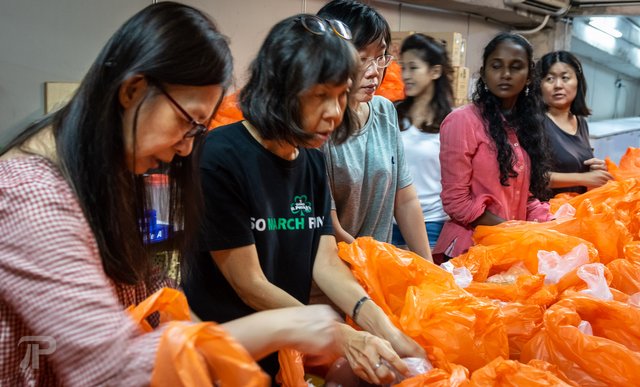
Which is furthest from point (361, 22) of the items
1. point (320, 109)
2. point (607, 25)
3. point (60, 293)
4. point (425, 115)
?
point (607, 25)

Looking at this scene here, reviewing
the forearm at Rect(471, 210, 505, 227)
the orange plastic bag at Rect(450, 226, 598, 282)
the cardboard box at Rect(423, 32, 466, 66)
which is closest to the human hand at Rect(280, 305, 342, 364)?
the orange plastic bag at Rect(450, 226, 598, 282)

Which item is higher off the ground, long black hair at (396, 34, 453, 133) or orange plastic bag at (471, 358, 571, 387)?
long black hair at (396, 34, 453, 133)

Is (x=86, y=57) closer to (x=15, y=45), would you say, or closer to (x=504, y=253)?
(x=15, y=45)

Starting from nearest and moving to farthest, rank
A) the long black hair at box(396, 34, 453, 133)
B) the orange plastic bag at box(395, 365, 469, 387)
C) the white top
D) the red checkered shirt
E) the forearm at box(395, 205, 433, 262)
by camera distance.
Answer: the red checkered shirt < the orange plastic bag at box(395, 365, 469, 387) < the forearm at box(395, 205, 433, 262) < the white top < the long black hair at box(396, 34, 453, 133)

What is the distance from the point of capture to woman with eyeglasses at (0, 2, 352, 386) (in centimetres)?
76

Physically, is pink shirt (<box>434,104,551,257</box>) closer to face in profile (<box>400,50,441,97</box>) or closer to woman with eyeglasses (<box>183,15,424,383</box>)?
face in profile (<box>400,50,441,97</box>)

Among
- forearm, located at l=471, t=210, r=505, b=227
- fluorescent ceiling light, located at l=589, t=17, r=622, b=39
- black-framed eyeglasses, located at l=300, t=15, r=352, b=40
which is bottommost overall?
forearm, located at l=471, t=210, r=505, b=227

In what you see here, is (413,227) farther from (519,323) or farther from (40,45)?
(40,45)

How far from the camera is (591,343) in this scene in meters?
1.42

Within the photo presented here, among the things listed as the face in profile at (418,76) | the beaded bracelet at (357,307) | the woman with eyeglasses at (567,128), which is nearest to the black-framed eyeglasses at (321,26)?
the beaded bracelet at (357,307)

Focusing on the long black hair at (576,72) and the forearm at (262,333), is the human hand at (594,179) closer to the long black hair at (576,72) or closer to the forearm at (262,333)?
the long black hair at (576,72)

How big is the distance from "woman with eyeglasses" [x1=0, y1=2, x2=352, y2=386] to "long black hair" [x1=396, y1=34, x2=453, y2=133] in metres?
1.85

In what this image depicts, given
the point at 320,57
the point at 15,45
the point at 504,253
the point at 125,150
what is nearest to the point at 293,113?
the point at 320,57

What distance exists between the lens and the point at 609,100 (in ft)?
34.9
